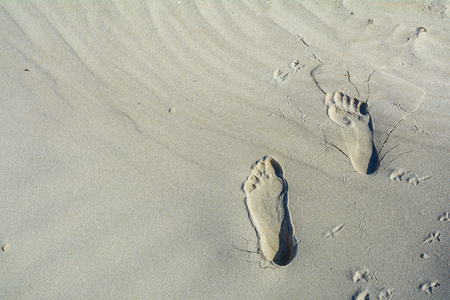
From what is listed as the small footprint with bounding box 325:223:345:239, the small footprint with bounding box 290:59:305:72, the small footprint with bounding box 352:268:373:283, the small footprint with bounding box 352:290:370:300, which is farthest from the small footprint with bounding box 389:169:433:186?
the small footprint with bounding box 290:59:305:72

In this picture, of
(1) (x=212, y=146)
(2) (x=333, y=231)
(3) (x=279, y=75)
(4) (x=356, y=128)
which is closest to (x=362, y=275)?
(2) (x=333, y=231)

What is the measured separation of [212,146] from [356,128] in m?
0.84

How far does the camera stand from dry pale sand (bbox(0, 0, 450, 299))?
152cm

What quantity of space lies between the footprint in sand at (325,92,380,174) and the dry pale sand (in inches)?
1.8

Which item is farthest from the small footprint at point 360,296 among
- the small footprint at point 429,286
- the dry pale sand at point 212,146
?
the small footprint at point 429,286

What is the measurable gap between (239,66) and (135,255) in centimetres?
128

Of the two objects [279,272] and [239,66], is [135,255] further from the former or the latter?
[239,66]

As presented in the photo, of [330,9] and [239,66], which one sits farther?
[330,9]

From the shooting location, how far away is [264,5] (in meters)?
2.19

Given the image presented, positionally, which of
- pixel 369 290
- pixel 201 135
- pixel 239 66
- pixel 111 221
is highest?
pixel 239 66

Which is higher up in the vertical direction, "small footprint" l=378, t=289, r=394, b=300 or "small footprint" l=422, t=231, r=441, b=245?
"small footprint" l=422, t=231, r=441, b=245

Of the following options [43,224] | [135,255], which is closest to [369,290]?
[135,255]

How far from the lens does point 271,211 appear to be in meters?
1.63

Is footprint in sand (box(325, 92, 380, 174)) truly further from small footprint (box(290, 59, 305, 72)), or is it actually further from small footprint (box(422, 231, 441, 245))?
small footprint (box(422, 231, 441, 245))
